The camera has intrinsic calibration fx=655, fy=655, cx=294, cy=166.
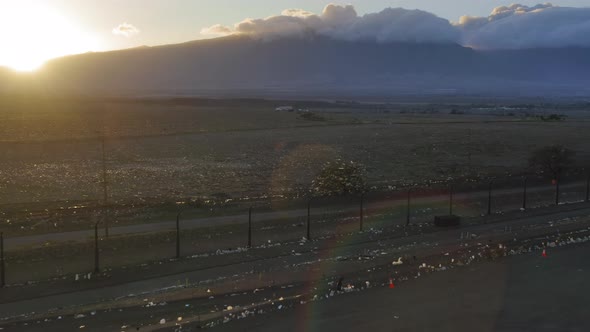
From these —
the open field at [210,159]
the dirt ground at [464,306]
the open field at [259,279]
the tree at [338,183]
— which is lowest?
the open field at [210,159]

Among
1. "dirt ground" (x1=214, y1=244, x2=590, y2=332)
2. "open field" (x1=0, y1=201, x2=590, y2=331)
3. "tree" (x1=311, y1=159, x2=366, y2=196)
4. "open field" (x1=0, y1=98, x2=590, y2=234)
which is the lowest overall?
"open field" (x1=0, y1=98, x2=590, y2=234)

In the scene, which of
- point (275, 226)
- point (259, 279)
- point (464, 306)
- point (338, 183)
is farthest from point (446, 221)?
point (259, 279)

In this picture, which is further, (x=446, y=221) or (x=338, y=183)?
(x=338, y=183)

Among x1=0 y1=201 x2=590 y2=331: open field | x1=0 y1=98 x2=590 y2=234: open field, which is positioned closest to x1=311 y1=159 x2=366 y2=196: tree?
x1=0 y1=98 x2=590 y2=234: open field

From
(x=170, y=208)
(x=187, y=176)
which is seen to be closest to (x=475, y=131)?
(x=187, y=176)

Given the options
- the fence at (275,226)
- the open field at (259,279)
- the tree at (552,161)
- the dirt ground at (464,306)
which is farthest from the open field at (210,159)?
the dirt ground at (464,306)

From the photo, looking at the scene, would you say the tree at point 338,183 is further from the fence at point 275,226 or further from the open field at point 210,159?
the open field at point 210,159

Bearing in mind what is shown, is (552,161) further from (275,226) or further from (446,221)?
(275,226)

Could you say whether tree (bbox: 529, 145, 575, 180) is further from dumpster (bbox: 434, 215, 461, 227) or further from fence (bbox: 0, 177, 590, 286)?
dumpster (bbox: 434, 215, 461, 227)

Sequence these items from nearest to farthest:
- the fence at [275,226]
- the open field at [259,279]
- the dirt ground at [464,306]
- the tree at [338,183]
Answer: the dirt ground at [464,306] < the open field at [259,279] < the fence at [275,226] < the tree at [338,183]
